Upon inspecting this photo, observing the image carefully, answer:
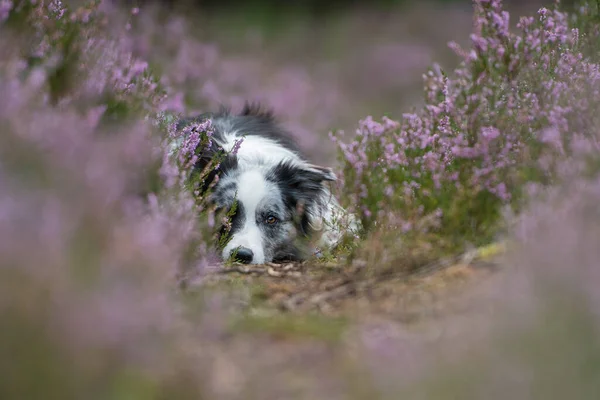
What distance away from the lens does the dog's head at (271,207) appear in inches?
204

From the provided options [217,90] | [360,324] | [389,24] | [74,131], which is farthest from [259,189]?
[389,24]

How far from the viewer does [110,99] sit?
4293mm

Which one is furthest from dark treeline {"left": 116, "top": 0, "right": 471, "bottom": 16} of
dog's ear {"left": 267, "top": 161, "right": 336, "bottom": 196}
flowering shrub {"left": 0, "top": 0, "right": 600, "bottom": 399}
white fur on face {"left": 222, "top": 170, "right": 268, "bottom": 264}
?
flowering shrub {"left": 0, "top": 0, "right": 600, "bottom": 399}

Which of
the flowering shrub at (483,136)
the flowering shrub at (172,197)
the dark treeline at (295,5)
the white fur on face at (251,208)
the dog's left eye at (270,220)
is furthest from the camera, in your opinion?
the dark treeline at (295,5)

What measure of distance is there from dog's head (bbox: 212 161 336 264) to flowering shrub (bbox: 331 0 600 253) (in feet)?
2.18

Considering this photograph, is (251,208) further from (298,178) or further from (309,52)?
(309,52)

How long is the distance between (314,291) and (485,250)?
80cm

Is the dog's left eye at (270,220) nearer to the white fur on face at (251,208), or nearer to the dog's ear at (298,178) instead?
the white fur on face at (251,208)

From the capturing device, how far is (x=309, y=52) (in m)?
14.9

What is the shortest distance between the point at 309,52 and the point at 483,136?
11036mm

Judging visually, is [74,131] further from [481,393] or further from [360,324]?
[481,393]

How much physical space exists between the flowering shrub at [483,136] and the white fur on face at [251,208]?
657 millimetres

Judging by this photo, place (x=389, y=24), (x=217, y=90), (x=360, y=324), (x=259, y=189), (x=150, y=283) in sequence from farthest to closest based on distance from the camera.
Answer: (x=389, y=24) → (x=217, y=90) → (x=259, y=189) → (x=360, y=324) → (x=150, y=283)

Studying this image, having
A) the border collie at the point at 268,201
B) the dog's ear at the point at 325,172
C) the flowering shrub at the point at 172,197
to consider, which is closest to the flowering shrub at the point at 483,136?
the flowering shrub at the point at 172,197
